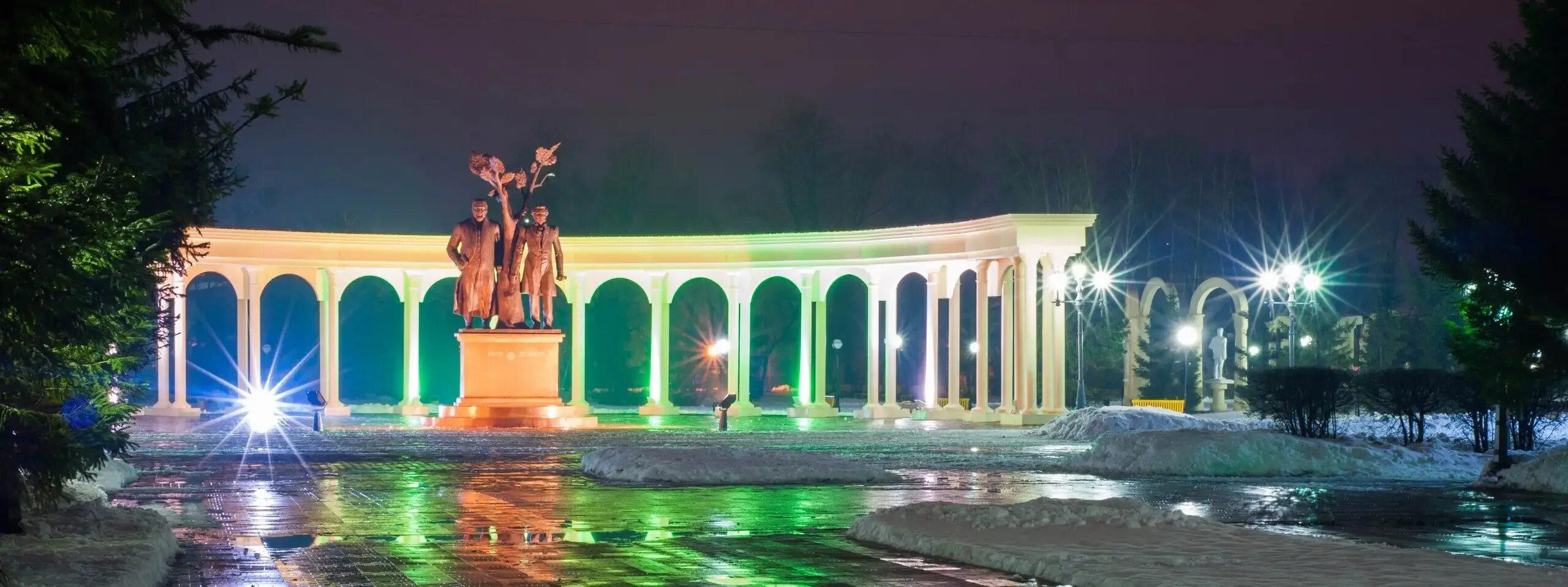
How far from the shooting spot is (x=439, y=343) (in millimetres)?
81688

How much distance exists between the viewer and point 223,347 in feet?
275

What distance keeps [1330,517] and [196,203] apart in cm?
1256

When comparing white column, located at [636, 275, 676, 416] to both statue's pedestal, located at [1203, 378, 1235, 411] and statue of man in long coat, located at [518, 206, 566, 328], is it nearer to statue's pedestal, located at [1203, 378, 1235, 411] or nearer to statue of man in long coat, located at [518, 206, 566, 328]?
statue of man in long coat, located at [518, 206, 566, 328]

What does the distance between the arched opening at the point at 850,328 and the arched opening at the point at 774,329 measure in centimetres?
193

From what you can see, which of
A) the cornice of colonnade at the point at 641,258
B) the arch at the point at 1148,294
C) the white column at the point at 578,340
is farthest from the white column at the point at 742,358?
the arch at the point at 1148,294

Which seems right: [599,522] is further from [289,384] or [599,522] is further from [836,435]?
[289,384]

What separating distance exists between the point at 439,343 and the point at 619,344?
27.8ft

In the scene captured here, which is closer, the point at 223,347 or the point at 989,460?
the point at 989,460

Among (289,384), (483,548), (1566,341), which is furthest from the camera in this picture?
(289,384)

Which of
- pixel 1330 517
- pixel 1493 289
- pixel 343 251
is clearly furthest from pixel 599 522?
pixel 343 251

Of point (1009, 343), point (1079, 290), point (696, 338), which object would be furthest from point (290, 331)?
point (1079, 290)

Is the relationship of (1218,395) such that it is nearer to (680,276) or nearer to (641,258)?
(680,276)

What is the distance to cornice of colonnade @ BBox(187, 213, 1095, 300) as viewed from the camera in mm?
57344

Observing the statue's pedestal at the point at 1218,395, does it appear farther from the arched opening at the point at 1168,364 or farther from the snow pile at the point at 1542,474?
the snow pile at the point at 1542,474
